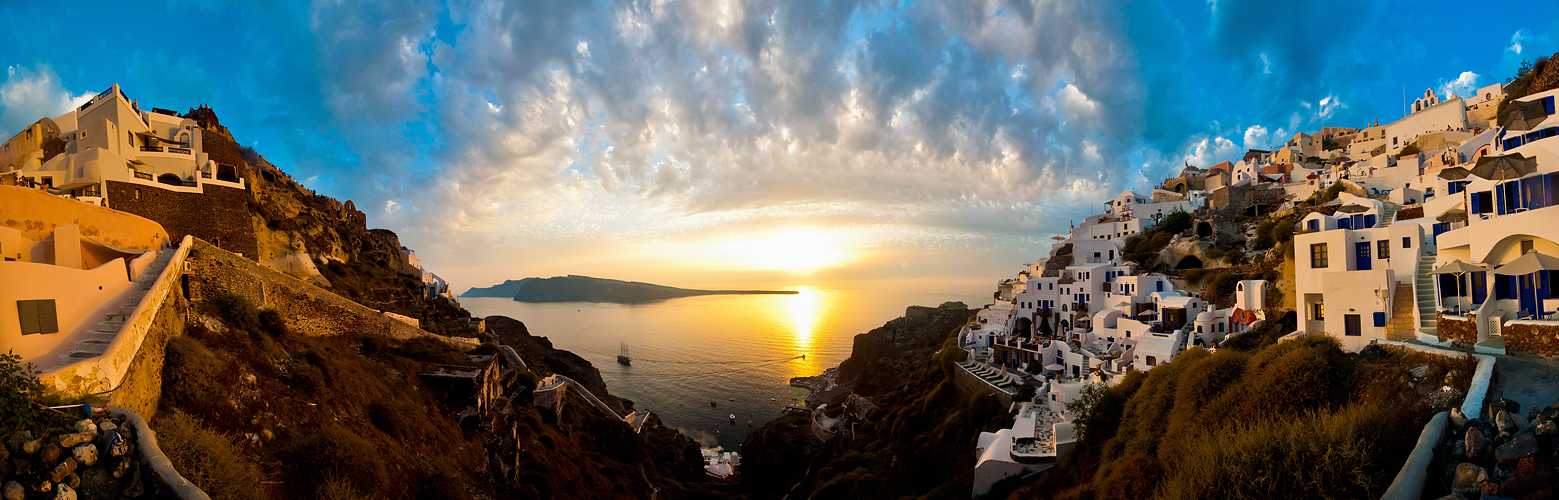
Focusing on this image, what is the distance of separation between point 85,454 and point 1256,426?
1590cm

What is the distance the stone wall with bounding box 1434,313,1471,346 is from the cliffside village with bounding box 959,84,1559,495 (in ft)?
0.13

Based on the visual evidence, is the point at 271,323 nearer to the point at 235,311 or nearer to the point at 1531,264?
the point at 235,311

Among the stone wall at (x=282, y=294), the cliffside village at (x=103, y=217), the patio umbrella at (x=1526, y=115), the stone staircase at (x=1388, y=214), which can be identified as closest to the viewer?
the cliffside village at (x=103, y=217)

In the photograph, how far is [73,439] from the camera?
6441 millimetres

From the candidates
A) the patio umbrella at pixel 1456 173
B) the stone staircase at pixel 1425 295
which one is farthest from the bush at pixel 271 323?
the patio umbrella at pixel 1456 173

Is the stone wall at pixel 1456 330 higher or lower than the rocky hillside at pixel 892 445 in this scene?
higher

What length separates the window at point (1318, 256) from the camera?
1655cm

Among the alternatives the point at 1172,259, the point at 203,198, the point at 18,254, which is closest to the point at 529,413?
the point at 203,198

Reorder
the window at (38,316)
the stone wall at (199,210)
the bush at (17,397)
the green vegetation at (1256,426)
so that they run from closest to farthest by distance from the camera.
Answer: the bush at (17,397)
the green vegetation at (1256,426)
the window at (38,316)
the stone wall at (199,210)

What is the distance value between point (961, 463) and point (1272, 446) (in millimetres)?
16320

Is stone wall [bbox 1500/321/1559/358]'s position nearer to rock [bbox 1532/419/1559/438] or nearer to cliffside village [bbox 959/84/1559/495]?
cliffside village [bbox 959/84/1559/495]

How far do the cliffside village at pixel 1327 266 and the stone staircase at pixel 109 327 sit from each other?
21.7m

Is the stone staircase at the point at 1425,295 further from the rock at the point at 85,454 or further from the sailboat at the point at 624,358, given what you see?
the sailboat at the point at 624,358

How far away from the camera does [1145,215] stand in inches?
1667
